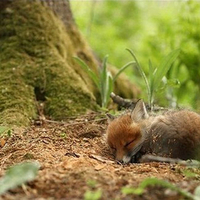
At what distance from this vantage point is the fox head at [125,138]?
17.9 feet

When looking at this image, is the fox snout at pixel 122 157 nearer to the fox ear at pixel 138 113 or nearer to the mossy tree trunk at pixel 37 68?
the fox ear at pixel 138 113

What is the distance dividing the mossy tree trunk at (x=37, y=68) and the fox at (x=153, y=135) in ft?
4.11

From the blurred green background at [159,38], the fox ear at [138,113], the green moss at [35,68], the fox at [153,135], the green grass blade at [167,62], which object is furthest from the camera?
the blurred green background at [159,38]

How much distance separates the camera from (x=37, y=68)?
707 cm

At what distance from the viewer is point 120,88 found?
8.65 metres

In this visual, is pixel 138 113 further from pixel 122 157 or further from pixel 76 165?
pixel 76 165

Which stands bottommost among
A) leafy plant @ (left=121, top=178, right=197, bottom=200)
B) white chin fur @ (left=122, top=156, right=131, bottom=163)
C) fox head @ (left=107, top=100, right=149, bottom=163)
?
white chin fur @ (left=122, top=156, right=131, bottom=163)

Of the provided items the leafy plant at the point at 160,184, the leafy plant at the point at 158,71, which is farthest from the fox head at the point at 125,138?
the leafy plant at the point at 160,184

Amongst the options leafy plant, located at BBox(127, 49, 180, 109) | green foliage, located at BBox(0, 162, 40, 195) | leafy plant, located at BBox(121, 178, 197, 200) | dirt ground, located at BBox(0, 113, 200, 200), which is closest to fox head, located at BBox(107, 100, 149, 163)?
dirt ground, located at BBox(0, 113, 200, 200)

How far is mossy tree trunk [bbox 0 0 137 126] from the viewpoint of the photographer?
21.9ft

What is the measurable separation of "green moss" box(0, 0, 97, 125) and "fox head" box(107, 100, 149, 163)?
134cm

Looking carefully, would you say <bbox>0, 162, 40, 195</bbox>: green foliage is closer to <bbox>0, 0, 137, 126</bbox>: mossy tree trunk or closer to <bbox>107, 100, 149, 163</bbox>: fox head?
<bbox>107, 100, 149, 163</bbox>: fox head

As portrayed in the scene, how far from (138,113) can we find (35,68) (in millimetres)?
2140

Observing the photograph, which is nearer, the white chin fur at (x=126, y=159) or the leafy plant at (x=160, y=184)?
the leafy plant at (x=160, y=184)
